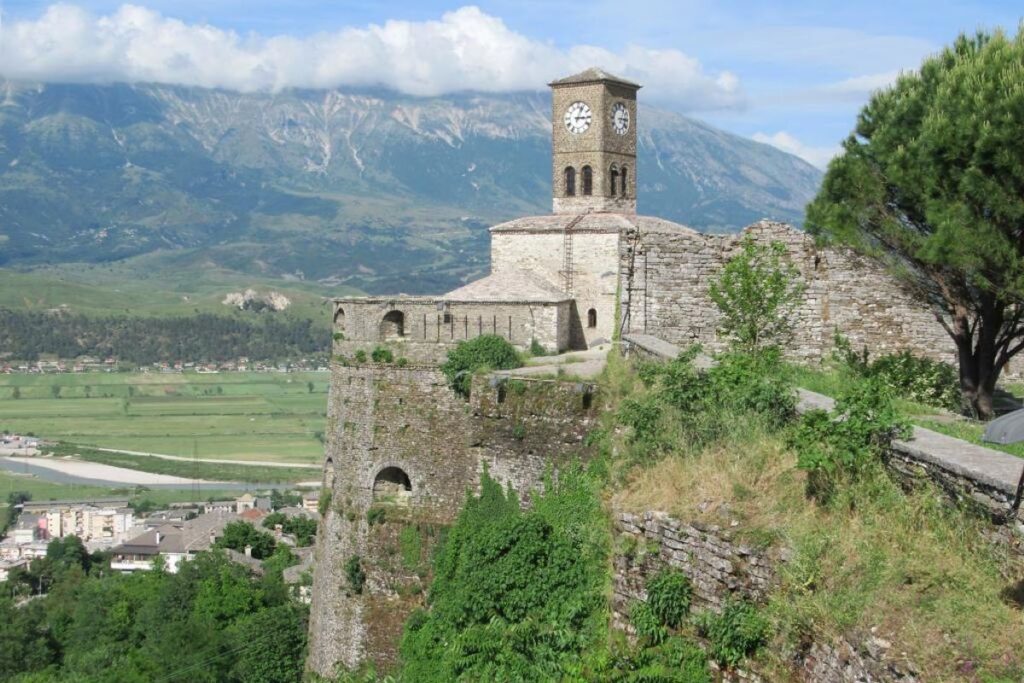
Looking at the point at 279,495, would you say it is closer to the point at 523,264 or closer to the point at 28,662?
the point at 28,662

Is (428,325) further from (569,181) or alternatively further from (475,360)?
(569,181)

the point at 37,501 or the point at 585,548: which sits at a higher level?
the point at 585,548

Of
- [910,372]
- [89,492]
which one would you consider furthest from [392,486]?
[89,492]

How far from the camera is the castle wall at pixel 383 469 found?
19391mm

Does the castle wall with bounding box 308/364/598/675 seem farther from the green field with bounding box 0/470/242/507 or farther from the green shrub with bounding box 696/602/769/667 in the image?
the green field with bounding box 0/470/242/507

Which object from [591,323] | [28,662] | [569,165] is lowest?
[28,662]

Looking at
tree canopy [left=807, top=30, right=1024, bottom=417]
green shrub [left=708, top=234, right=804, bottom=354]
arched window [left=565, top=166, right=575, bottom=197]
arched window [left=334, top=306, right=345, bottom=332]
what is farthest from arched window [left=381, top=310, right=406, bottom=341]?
arched window [left=565, top=166, right=575, bottom=197]

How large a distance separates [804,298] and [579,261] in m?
24.1

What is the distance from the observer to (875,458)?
9.54m

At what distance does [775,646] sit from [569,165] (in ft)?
138

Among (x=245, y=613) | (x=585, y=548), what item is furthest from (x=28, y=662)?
(x=585, y=548)

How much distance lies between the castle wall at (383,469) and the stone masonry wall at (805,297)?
2.00 metres

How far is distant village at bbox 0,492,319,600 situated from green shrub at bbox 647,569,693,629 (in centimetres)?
6409

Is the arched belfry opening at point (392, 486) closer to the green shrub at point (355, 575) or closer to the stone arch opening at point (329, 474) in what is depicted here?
the green shrub at point (355, 575)
